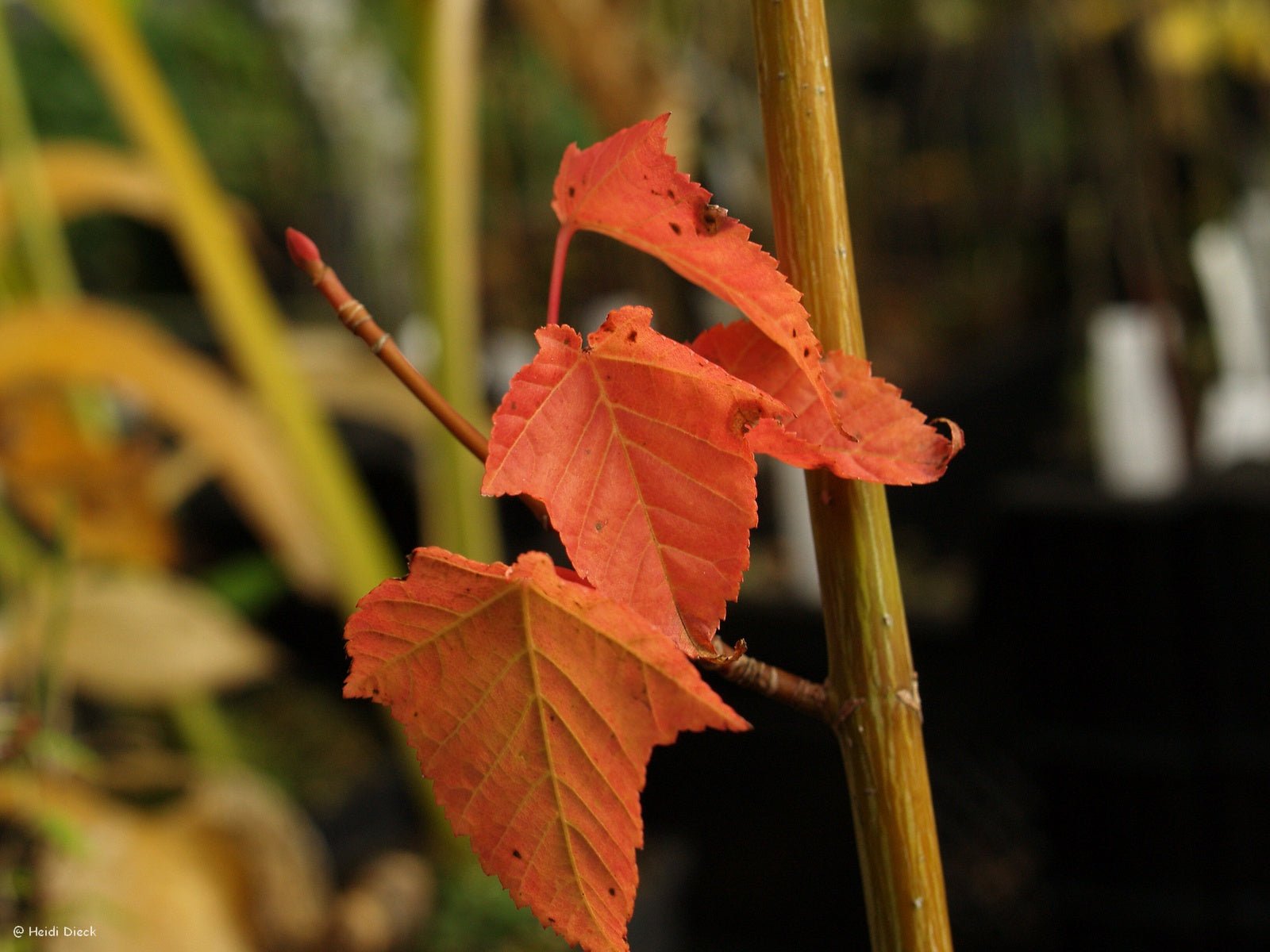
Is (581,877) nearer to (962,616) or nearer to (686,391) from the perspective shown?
(686,391)

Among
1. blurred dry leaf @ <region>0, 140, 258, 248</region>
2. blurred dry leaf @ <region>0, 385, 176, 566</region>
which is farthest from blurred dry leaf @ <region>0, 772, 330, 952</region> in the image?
blurred dry leaf @ <region>0, 140, 258, 248</region>

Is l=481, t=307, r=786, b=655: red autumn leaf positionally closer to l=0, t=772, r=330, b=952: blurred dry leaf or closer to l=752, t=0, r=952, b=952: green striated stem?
l=752, t=0, r=952, b=952: green striated stem

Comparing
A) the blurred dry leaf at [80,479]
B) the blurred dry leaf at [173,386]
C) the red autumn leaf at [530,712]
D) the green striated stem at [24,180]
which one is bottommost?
the red autumn leaf at [530,712]

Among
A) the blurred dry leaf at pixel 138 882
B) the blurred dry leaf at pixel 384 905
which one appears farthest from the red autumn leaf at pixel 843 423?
the blurred dry leaf at pixel 384 905

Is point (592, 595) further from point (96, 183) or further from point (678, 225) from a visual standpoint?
point (96, 183)

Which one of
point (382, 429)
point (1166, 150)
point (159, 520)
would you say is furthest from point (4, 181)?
point (1166, 150)

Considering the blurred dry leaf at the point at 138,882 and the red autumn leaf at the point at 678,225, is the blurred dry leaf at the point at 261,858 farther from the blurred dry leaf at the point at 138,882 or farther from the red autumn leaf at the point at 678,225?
A: the red autumn leaf at the point at 678,225
